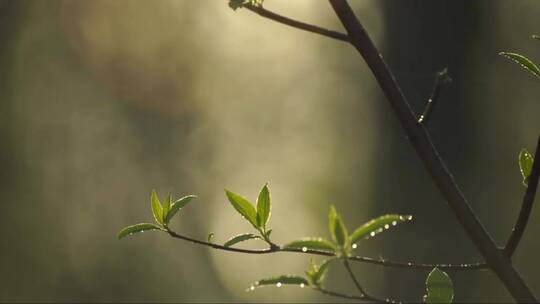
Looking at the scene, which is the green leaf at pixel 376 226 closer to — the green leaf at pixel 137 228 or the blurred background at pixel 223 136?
the green leaf at pixel 137 228

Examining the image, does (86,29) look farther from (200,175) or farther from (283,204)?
(283,204)

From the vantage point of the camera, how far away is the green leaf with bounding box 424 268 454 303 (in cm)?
83

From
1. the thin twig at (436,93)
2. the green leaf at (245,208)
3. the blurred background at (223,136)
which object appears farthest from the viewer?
the blurred background at (223,136)

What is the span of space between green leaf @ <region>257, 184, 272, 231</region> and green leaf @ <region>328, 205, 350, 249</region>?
176 mm

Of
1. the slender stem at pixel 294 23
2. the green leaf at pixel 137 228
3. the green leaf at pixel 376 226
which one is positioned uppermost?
the slender stem at pixel 294 23

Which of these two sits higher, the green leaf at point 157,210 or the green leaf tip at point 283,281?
the green leaf at point 157,210

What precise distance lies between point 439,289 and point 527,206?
12 centimetres

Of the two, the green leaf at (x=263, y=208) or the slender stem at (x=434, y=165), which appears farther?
the green leaf at (x=263, y=208)

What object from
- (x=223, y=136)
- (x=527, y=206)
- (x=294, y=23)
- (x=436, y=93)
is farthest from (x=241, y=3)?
(x=223, y=136)

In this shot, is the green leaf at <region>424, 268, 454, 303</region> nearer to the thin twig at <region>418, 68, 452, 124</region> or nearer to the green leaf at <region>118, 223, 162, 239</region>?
the thin twig at <region>418, 68, 452, 124</region>

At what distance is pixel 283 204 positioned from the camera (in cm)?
1020

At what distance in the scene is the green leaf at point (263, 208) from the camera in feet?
3.30

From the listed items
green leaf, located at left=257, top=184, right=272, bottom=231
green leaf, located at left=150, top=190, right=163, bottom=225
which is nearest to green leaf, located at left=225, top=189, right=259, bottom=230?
green leaf, located at left=257, top=184, right=272, bottom=231

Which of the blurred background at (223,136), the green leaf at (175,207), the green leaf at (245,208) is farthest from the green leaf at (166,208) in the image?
the blurred background at (223,136)
